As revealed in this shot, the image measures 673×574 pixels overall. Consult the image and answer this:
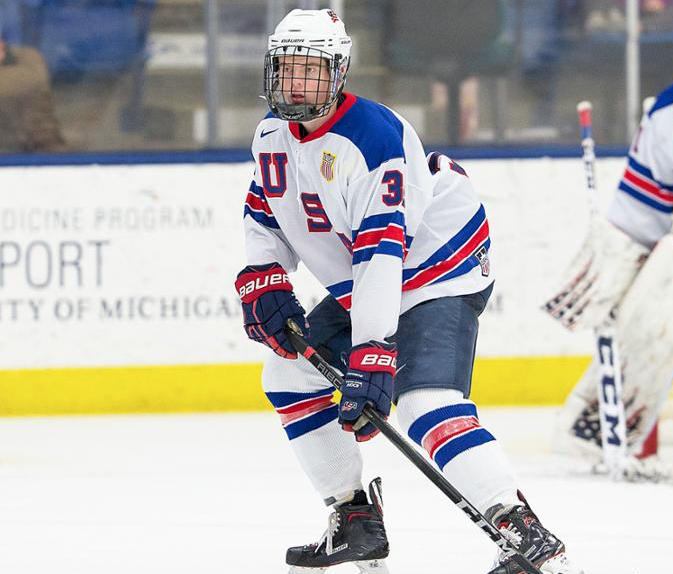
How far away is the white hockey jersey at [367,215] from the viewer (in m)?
2.59

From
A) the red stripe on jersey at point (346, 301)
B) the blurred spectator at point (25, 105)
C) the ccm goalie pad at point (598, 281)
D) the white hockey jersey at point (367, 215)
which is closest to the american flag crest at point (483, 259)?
the white hockey jersey at point (367, 215)

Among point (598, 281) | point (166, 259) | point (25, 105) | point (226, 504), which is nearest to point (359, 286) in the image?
point (226, 504)

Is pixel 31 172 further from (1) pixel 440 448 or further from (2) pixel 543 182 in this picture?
(1) pixel 440 448

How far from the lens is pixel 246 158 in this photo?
5.29 metres

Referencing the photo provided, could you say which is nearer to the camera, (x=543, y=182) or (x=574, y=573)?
(x=574, y=573)

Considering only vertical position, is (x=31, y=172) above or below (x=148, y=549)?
above

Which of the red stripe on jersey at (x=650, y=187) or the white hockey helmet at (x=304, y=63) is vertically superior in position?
the white hockey helmet at (x=304, y=63)

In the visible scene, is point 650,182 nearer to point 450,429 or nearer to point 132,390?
point 450,429

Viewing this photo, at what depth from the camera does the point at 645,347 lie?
4176 millimetres

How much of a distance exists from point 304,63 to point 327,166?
0.18m

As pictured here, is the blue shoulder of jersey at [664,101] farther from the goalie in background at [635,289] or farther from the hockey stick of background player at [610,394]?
the hockey stick of background player at [610,394]

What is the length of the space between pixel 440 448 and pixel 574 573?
307mm

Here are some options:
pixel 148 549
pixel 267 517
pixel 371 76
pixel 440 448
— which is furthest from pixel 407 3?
pixel 440 448

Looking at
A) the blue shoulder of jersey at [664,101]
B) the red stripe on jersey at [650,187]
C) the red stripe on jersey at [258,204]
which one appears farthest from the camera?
the red stripe on jersey at [650,187]
